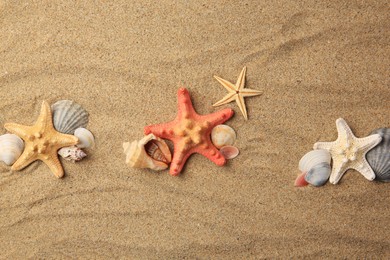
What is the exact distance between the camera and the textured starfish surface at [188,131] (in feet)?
7.79

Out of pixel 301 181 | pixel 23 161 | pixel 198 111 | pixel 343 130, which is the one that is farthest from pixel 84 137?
pixel 343 130

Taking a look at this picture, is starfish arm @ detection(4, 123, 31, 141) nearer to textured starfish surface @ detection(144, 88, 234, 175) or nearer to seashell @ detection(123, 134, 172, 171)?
seashell @ detection(123, 134, 172, 171)

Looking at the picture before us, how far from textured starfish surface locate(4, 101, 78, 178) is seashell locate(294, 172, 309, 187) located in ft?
4.04

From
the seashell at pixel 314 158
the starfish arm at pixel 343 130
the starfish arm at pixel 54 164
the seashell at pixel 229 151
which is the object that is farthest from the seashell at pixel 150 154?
the starfish arm at pixel 343 130

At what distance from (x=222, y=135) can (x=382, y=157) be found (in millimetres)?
845

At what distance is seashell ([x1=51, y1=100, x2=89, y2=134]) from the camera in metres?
2.49

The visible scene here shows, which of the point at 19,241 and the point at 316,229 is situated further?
the point at 19,241

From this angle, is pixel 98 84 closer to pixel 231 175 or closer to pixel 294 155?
pixel 231 175

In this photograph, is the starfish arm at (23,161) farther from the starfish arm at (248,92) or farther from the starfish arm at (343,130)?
the starfish arm at (343,130)

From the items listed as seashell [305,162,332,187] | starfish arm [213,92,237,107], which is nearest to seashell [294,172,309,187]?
seashell [305,162,332,187]

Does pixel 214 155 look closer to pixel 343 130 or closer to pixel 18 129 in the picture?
pixel 343 130

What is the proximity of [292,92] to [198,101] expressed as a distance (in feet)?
1.69

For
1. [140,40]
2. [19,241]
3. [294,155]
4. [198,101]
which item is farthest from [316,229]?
[19,241]

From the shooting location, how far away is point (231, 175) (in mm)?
2480
